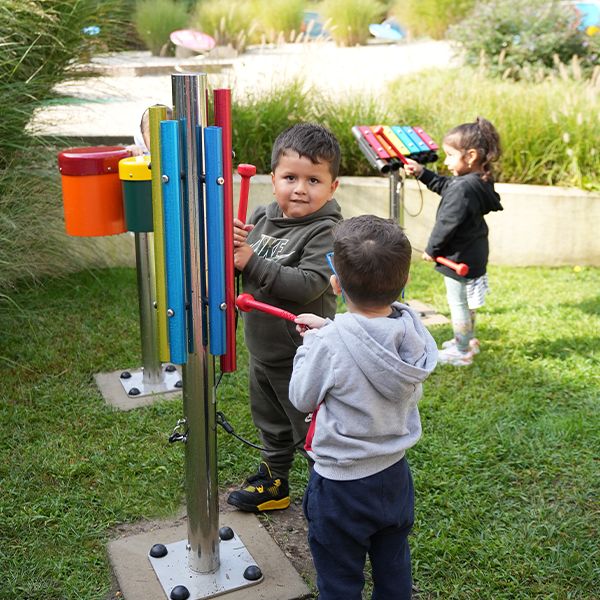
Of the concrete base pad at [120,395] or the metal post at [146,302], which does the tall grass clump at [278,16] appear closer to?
the metal post at [146,302]

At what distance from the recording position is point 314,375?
194 centimetres

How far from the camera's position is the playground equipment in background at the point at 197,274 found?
2.08m

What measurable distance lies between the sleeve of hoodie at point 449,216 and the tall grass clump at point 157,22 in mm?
11906

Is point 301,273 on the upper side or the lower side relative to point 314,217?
lower

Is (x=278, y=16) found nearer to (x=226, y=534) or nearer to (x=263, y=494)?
(x=263, y=494)

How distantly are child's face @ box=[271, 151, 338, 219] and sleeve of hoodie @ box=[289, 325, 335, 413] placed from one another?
76 centimetres

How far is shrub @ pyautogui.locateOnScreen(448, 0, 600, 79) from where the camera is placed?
10.3 m

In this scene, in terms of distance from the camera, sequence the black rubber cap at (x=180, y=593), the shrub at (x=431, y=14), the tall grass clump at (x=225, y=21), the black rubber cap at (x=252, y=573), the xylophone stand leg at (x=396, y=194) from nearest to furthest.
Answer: the black rubber cap at (x=180, y=593) < the black rubber cap at (x=252, y=573) < the xylophone stand leg at (x=396, y=194) < the tall grass clump at (x=225, y=21) < the shrub at (x=431, y=14)

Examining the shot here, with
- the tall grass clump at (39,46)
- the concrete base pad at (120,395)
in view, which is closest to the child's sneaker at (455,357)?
the concrete base pad at (120,395)

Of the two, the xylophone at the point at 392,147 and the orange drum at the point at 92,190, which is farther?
the xylophone at the point at 392,147

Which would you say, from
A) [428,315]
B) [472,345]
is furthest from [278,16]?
[472,345]

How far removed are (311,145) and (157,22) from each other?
13666mm

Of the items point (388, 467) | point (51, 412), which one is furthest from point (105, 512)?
point (388, 467)

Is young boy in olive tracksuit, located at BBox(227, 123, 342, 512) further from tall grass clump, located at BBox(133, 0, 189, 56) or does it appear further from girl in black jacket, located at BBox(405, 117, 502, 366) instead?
tall grass clump, located at BBox(133, 0, 189, 56)
